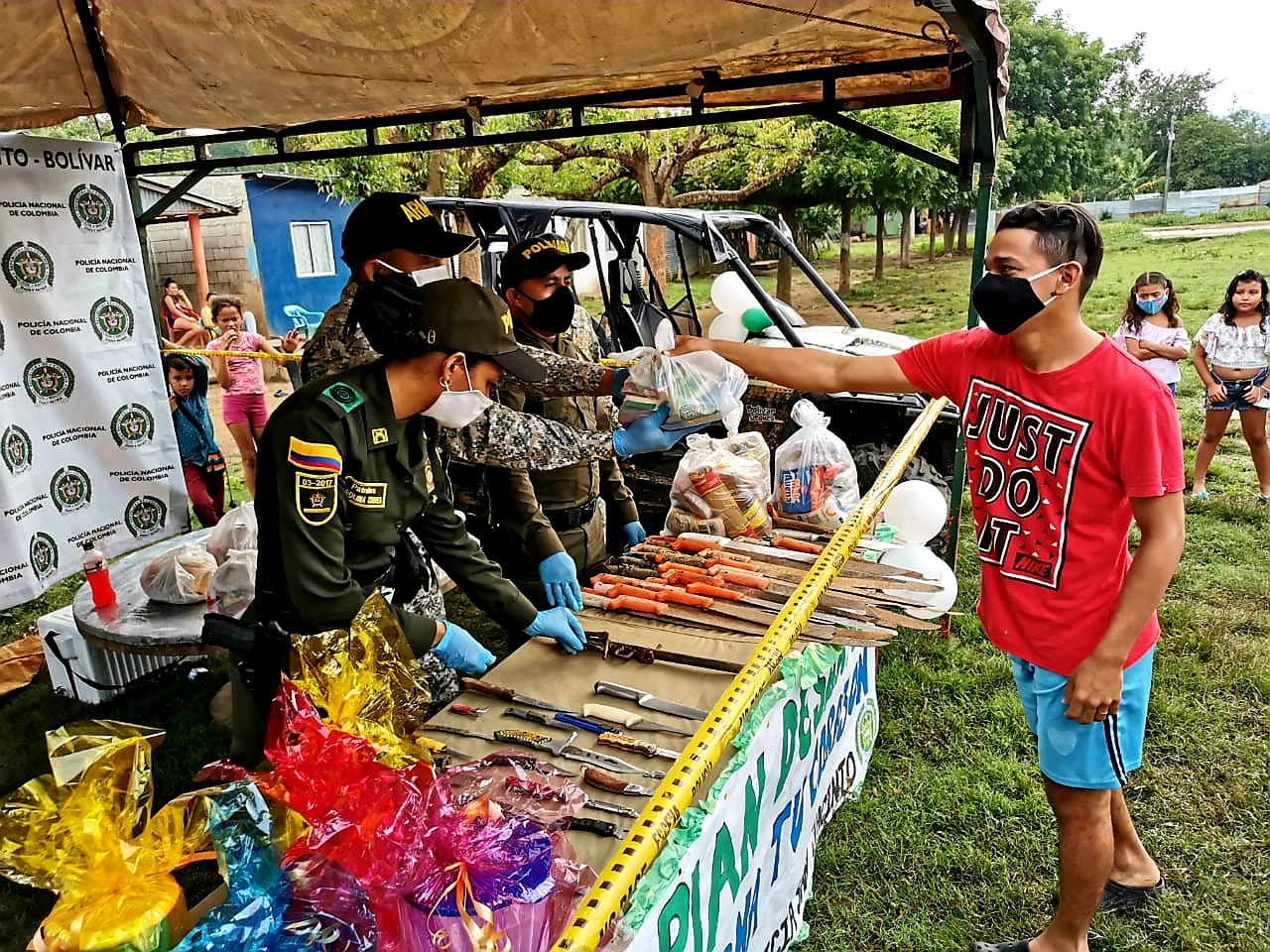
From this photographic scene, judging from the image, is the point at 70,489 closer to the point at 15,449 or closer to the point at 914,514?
the point at 15,449

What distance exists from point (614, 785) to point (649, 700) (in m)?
0.36

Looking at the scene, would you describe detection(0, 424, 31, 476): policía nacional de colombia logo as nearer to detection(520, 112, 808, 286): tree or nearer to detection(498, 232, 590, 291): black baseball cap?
detection(498, 232, 590, 291): black baseball cap

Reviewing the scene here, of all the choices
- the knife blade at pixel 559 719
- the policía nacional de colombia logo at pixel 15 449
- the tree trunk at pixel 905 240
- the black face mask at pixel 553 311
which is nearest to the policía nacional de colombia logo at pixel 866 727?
the knife blade at pixel 559 719

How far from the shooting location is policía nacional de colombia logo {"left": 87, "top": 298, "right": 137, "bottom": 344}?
3402 mm

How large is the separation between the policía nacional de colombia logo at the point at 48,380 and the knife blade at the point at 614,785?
2.74 m

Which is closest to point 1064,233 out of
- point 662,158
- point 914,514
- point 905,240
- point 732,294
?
point 914,514

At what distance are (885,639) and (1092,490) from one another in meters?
0.69

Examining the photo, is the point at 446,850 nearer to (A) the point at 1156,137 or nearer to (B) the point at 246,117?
(B) the point at 246,117

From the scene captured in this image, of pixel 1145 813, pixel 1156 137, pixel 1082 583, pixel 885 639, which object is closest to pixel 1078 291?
pixel 1082 583

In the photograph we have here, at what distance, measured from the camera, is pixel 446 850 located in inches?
50.9

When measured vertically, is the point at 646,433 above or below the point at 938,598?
above

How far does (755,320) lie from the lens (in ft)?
20.7

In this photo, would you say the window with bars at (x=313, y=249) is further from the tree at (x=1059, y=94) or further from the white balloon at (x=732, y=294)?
the tree at (x=1059, y=94)

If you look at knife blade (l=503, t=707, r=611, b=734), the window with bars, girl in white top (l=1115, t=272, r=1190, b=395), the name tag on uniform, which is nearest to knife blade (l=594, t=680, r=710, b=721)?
knife blade (l=503, t=707, r=611, b=734)
